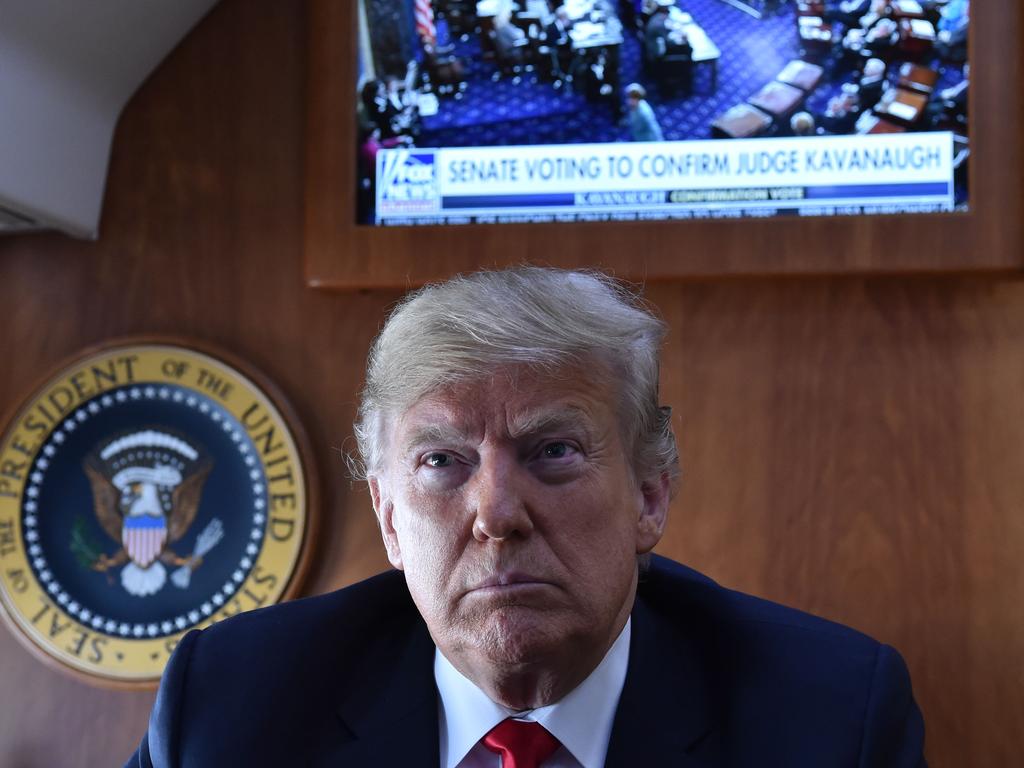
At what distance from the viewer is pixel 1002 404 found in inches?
83.0

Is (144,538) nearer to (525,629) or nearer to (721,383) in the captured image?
(721,383)

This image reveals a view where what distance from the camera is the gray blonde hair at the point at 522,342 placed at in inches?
53.1

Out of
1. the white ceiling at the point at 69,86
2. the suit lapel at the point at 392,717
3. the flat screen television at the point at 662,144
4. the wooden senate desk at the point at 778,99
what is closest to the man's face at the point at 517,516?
the suit lapel at the point at 392,717

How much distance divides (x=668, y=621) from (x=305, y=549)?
2.95 feet

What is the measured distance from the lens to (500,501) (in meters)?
1.27

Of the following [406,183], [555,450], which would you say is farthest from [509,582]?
[406,183]

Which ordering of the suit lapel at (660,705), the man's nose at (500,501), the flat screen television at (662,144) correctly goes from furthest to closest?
1. the flat screen television at (662,144)
2. the suit lapel at (660,705)
3. the man's nose at (500,501)

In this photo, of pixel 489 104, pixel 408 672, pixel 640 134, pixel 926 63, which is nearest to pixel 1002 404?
pixel 926 63

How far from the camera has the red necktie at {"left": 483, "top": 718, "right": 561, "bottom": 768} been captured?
53.2 inches

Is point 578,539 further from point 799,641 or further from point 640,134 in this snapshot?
point 640,134

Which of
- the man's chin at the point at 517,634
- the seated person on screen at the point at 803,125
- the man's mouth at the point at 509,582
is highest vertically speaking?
the seated person on screen at the point at 803,125

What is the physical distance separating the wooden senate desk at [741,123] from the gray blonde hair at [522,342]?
761 mm

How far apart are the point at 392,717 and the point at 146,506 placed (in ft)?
3.61

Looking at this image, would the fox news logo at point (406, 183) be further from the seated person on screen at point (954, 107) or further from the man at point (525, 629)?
the seated person on screen at point (954, 107)
